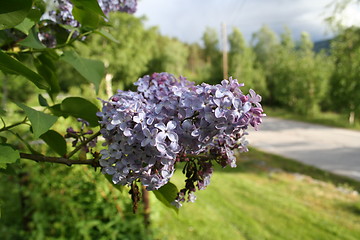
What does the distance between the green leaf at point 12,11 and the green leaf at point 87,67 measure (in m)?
0.33

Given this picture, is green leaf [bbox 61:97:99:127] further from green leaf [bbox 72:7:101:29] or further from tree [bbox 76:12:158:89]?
tree [bbox 76:12:158:89]

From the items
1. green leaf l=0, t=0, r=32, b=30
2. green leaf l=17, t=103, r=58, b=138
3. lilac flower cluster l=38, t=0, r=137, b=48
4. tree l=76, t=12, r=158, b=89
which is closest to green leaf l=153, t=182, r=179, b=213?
green leaf l=17, t=103, r=58, b=138

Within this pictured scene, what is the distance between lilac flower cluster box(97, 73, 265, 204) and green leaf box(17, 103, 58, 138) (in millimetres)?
134

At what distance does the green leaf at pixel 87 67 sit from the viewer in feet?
3.56

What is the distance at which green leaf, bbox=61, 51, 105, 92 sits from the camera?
3.56ft

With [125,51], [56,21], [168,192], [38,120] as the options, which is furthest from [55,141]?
[125,51]

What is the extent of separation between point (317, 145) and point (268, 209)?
831cm

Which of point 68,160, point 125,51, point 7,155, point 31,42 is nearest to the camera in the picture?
point 7,155

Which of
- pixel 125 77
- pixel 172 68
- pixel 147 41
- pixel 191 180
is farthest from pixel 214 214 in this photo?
pixel 172 68

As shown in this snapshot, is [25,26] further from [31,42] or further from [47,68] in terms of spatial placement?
[47,68]

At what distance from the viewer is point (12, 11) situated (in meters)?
0.74

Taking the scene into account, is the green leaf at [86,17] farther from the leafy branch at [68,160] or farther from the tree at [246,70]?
the tree at [246,70]

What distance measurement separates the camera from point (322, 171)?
9453 millimetres

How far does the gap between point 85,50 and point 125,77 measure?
5478mm
